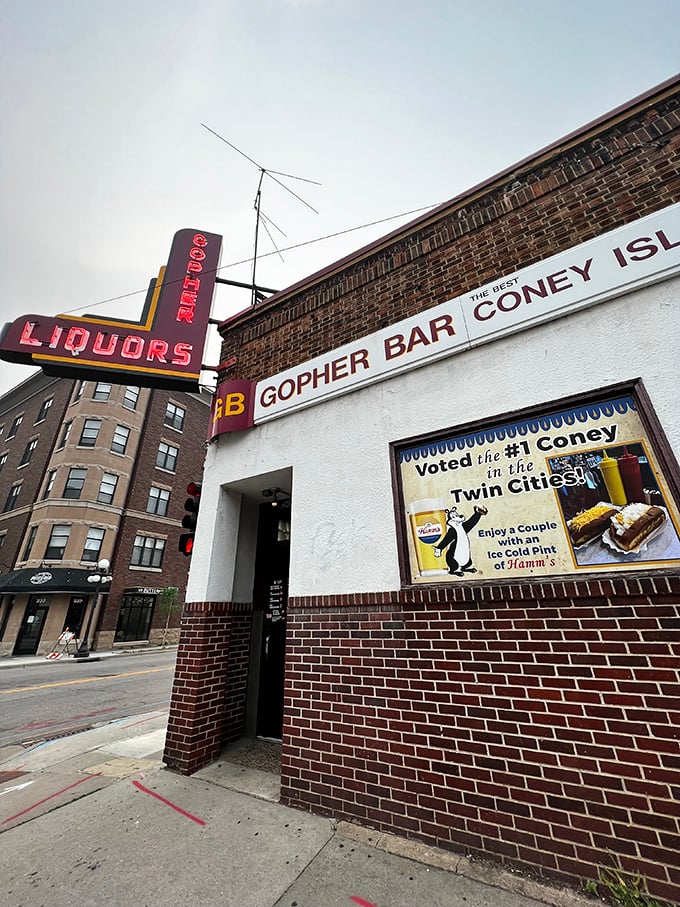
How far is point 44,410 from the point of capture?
1135 inches

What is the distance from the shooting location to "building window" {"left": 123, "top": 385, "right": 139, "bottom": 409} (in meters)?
27.0

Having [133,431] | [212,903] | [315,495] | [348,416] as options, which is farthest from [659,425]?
[133,431]

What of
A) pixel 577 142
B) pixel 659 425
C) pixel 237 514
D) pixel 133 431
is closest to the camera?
pixel 659 425

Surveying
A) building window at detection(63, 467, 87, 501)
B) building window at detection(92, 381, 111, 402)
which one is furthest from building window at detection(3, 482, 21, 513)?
building window at detection(92, 381, 111, 402)

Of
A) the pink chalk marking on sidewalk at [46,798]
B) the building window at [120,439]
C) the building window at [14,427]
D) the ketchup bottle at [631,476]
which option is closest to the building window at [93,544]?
the building window at [120,439]

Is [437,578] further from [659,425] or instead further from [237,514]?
[237,514]

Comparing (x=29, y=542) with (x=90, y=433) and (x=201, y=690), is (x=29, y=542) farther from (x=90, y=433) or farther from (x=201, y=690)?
(x=201, y=690)

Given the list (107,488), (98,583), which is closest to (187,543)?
(98,583)

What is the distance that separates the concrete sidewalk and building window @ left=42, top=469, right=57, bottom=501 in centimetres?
2397

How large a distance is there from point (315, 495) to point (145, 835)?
11.2 feet

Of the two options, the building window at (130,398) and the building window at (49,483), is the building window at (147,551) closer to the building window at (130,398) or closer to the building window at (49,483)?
the building window at (49,483)

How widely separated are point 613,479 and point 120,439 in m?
29.1

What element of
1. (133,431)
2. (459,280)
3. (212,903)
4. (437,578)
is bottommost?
(212,903)

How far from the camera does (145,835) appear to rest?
3.28m
